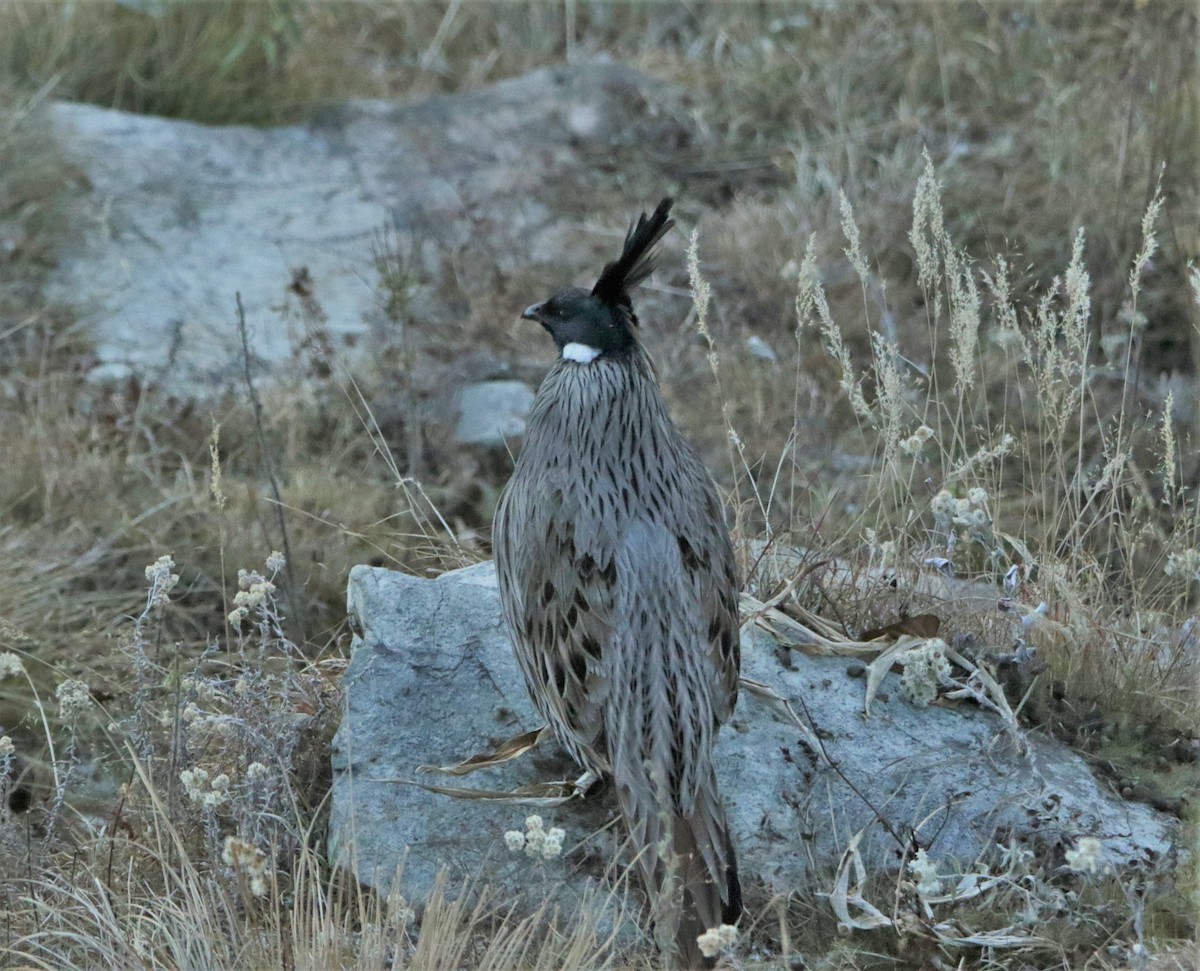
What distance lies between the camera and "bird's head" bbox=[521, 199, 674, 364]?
12.7ft

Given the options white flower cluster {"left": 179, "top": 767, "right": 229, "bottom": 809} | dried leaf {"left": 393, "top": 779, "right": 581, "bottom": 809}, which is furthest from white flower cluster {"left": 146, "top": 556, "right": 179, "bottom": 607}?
dried leaf {"left": 393, "top": 779, "right": 581, "bottom": 809}

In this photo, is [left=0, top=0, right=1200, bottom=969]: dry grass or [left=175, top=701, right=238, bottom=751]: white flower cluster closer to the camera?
[left=0, top=0, right=1200, bottom=969]: dry grass

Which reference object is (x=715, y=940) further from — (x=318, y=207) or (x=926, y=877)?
(x=318, y=207)

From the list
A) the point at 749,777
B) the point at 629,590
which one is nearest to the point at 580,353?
the point at 629,590

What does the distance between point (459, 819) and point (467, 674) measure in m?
0.47

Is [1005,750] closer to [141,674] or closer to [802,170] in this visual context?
[141,674]

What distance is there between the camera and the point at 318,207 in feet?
A: 26.7

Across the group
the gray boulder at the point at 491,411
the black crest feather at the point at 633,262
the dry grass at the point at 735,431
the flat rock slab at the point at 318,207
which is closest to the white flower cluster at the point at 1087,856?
the dry grass at the point at 735,431

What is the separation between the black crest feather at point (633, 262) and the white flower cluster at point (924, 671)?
43.4 inches

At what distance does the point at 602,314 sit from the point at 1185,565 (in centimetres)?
159

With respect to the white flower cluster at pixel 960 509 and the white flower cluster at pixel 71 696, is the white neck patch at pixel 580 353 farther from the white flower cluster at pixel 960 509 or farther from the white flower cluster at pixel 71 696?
the white flower cluster at pixel 71 696

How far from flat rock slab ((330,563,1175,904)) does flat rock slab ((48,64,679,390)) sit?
8.71ft

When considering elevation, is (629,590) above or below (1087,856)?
above

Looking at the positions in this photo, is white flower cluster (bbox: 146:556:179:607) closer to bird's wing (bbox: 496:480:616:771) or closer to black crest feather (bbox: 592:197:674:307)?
bird's wing (bbox: 496:480:616:771)
